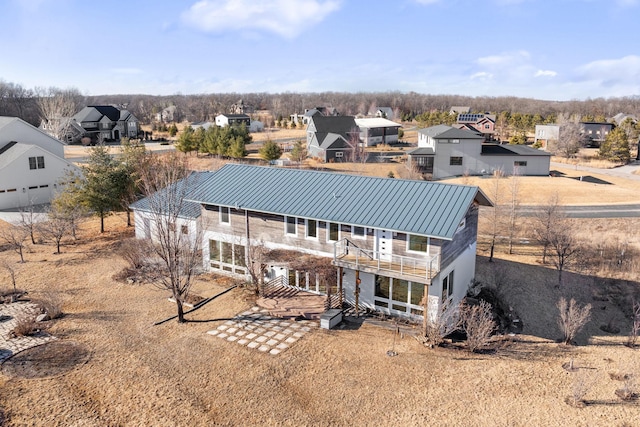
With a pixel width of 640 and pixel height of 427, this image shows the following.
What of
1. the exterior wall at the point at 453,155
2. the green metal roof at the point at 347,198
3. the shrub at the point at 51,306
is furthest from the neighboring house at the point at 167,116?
the shrub at the point at 51,306

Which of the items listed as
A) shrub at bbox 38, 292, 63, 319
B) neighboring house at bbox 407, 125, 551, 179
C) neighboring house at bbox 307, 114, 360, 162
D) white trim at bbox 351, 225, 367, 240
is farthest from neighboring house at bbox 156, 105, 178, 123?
white trim at bbox 351, 225, 367, 240

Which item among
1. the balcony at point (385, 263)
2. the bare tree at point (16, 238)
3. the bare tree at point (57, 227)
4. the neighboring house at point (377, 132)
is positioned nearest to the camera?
the balcony at point (385, 263)

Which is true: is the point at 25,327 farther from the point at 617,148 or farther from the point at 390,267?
the point at 617,148

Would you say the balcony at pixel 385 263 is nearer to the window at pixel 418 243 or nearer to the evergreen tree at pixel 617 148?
the window at pixel 418 243

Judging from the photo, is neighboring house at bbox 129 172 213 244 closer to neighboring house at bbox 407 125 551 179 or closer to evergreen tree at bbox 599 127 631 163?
neighboring house at bbox 407 125 551 179

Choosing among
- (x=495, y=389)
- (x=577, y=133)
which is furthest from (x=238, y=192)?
(x=577, y=133)

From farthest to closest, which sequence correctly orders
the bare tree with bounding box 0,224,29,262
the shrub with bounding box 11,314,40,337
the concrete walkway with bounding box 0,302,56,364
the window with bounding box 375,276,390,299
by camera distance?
the bare tree with bounding box 0,224,29,262 → the window with bounding box 375,276,390,299 → the shrub with bounding box 11,314,40,337 → the concrete walkway with bounding box 0,302,56,364
